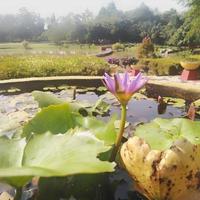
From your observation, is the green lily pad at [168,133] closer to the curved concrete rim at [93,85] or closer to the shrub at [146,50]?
the curved concrete rim at [93,85]

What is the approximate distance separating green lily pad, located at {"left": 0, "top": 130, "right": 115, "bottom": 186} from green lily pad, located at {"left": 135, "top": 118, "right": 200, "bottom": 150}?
0.57 metres

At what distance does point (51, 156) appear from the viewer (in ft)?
4.05

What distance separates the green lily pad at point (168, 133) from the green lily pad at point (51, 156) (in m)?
0.57

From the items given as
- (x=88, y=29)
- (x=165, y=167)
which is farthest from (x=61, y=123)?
(x=88, y=29)

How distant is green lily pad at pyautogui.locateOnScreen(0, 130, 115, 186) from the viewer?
1.09m

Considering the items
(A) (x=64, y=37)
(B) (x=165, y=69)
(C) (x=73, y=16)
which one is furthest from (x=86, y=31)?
(B) (x=165, y=69)

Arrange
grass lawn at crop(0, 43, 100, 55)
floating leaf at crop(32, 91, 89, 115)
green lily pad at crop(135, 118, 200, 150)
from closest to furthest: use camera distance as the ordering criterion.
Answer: green lily pad at crop(135, 118, 200, 150) < floating leaf at crop(32, 91, 89, 115) < grass lawn at crop(0, 43, 100, 55)

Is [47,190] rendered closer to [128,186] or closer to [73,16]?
[128,186]

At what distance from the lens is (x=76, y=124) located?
176cm

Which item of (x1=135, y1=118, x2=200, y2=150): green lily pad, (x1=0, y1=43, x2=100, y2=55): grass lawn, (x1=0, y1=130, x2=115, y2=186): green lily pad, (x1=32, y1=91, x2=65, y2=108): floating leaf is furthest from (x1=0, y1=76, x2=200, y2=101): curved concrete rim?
(x1=0, y1=43, x2=100, y2=55): grass lawn

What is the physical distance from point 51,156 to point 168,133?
2.90ft

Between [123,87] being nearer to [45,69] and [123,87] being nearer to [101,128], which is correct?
[101,128]

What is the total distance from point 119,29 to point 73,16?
50.7 feet

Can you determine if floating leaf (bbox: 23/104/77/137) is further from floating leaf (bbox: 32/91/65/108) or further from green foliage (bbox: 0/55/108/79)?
green foliage (bbox: 0/55/108/79)
